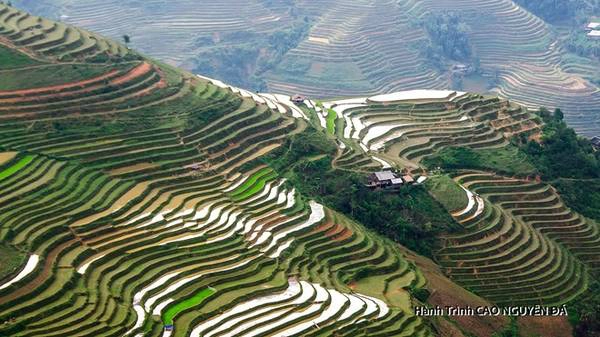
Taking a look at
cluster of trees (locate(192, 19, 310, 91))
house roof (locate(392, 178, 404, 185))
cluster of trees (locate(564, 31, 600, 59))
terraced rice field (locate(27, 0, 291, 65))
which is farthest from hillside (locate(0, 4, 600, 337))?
terraced rice field (locate(27, 0, 291, 65))

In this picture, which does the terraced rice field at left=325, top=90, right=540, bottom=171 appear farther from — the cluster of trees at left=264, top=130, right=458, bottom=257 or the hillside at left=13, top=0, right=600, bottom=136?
the hillside at left=13, top=0, right=600, bottom=136

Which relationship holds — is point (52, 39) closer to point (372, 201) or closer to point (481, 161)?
point (372, 201)

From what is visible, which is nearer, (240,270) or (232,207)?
(240,270)

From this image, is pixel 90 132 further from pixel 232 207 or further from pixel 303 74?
pixel 303 74

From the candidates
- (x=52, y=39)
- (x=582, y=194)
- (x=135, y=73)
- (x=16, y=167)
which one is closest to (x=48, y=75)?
(x=52, y=39)

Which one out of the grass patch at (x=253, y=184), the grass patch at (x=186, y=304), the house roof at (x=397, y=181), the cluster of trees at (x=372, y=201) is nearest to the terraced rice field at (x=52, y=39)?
the grass patch at (x=253, y=184)

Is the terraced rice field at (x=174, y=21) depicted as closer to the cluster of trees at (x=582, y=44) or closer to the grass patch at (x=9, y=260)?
the cluster of trees at (x=582, y=44)

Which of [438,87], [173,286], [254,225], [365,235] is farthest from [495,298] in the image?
[438,87]
